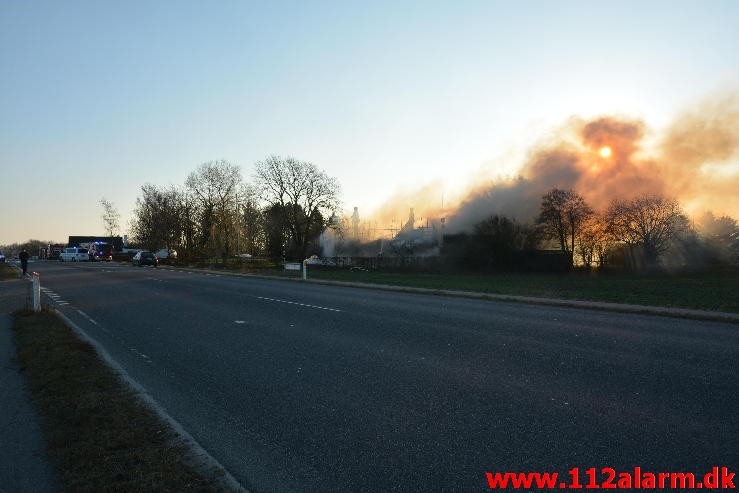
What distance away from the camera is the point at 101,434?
4180mm

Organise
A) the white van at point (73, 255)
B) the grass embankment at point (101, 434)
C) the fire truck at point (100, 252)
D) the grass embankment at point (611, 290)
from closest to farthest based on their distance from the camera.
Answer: the grass embankment at point (101, 434) → the grass embankment at point (611, 290) → the white van at point (73, 255) → the fire truck at point (100, 252)

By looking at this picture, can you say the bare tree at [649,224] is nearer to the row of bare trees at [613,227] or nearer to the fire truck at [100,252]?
the row of bare trees at [613,227]

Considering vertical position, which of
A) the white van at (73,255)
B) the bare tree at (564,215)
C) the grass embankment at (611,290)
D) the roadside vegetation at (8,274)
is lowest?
the grass embankment at (611,290)

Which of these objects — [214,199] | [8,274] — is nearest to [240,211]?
[214,199]

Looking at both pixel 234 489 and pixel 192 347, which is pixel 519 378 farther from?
pixel 192 347

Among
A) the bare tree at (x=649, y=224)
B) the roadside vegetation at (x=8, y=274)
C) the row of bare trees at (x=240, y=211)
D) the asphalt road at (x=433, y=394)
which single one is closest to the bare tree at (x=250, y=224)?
the row of bare trees at (x=240, y=211)

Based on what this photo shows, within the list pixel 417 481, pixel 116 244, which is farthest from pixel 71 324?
pixel 116 244

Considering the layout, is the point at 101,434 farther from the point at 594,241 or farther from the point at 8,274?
the point at 594,241

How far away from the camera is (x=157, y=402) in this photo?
5359 millimetres

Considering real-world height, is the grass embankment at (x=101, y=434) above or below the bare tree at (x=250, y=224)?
below

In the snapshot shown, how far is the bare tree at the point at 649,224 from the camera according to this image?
49656mm

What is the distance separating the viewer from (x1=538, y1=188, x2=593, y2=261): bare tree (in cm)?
5291

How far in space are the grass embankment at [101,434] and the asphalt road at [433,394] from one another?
34cm

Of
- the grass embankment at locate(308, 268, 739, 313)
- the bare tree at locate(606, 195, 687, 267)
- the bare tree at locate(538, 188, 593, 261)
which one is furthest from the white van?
the bare tree at locate(606, 195, 687, 267)
